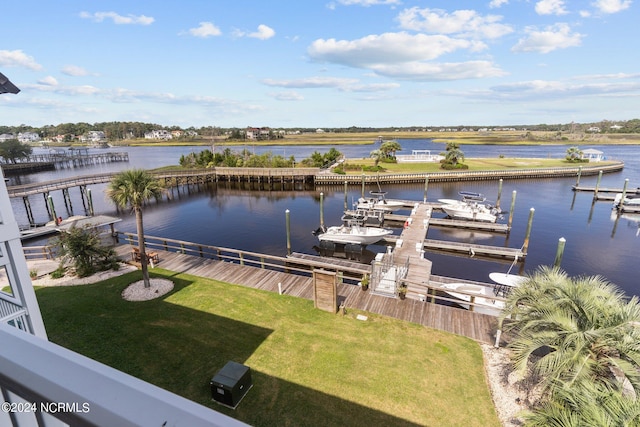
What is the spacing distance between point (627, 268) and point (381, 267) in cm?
2271

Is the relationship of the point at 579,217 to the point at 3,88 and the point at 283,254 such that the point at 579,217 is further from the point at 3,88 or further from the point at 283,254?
the point at 3,88

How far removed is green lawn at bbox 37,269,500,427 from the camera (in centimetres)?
945

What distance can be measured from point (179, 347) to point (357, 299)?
7.91 m

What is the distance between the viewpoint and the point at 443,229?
34469 millimetres

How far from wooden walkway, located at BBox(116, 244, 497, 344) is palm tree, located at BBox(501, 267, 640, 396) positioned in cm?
425

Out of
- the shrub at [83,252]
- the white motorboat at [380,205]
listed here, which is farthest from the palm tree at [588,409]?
the white motorboat at [380,205]

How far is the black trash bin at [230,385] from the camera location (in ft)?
30.8

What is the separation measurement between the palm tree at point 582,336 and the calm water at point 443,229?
1598 cm

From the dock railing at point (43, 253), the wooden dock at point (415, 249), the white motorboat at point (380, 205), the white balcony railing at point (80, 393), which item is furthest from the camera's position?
the white motorboat at point (380, 205)

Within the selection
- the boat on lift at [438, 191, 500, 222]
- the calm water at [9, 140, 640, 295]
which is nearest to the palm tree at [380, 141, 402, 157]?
the calm water at [9, 140, 640, 295]

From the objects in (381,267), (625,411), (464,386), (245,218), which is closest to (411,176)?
(245,218)

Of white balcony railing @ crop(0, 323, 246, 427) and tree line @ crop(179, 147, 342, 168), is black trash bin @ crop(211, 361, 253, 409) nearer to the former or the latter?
white balcony railing @ crop(0, 323, 246, 427)

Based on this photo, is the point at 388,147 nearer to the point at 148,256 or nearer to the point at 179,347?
the point at 148,256

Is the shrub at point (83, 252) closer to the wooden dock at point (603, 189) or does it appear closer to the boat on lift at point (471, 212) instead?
the boat on lift at point (471, 212)
